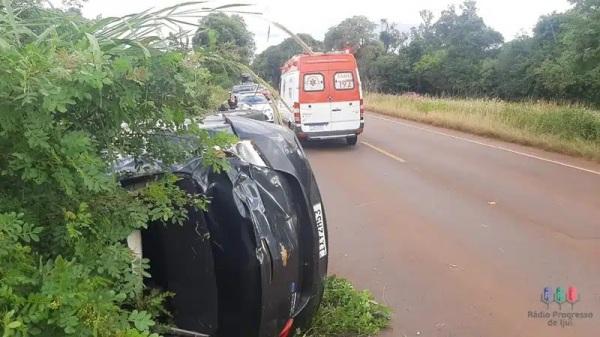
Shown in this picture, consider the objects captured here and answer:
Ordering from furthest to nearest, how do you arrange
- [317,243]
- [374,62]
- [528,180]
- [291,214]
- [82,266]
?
[374,62]
[528,180]
[317,243]
[291,214]
[82,266]

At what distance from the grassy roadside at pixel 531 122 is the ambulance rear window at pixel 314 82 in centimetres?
578

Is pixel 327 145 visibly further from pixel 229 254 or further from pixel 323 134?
pixel 229 254

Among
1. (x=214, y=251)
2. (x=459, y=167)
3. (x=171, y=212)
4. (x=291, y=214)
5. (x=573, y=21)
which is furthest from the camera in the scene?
(x=573, y=21)

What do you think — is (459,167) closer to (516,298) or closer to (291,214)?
(516,298)

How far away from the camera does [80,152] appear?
166 centimetres

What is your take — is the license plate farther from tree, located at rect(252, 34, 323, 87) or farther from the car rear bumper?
tree, located at rect(252, 34, 323, 87)

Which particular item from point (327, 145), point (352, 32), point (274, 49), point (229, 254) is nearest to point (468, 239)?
point (274, 49)

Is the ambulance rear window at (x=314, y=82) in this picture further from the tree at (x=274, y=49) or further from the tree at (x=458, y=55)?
the tree at (x=458, y=55)

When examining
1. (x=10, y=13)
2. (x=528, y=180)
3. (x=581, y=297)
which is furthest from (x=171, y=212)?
(x=528, y=180)

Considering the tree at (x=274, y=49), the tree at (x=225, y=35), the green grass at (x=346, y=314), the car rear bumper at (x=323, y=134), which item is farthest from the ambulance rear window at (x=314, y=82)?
the tree at (x=225, y=35)

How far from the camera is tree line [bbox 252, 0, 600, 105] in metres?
35.1

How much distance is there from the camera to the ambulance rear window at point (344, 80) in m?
14.4

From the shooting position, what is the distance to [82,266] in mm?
1692

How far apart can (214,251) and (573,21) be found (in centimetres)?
1397
